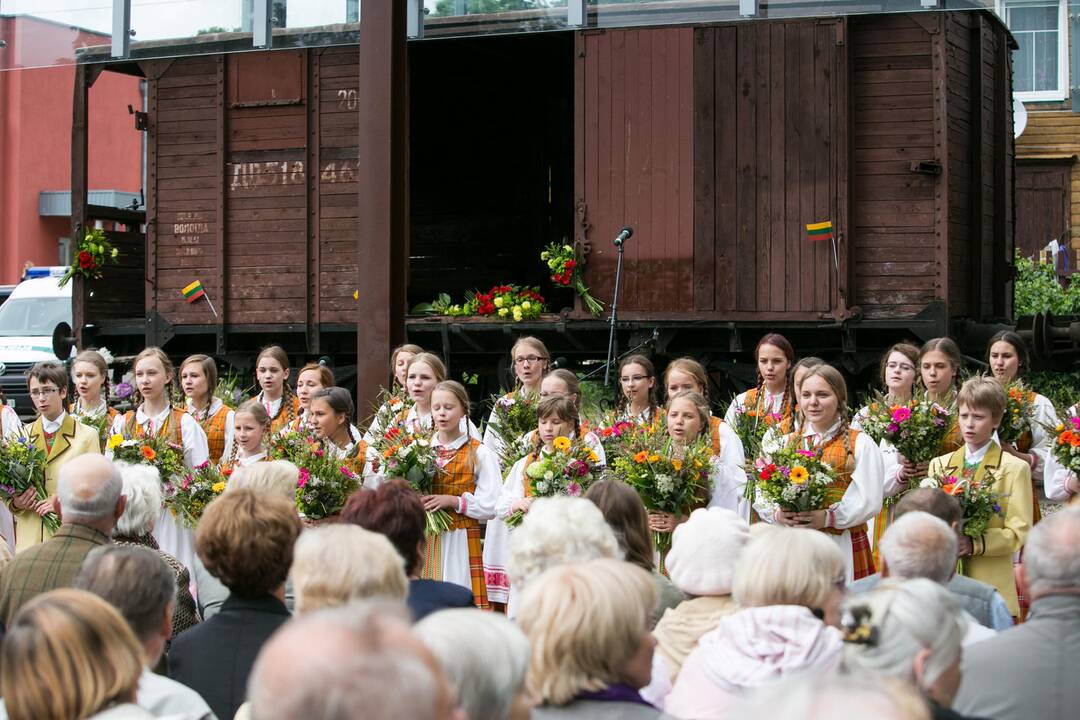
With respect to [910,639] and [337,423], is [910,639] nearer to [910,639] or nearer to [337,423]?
[910,639]

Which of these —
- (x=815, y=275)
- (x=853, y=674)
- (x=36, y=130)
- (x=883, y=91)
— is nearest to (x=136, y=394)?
(x=815, y=275)

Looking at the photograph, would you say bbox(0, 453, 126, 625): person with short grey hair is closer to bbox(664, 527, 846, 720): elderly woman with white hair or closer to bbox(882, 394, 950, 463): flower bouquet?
bbox(664, 527, 846, 720): elderly woman with white hair

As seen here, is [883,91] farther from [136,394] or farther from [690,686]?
[690,686]

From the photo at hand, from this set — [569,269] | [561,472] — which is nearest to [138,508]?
[561,472]

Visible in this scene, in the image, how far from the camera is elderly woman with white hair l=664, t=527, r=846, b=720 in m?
3.35

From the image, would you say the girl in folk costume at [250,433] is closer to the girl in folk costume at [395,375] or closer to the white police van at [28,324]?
the girl in folk costume at [395,375]

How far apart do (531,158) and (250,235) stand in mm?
5065

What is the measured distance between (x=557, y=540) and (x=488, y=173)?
51.3ft

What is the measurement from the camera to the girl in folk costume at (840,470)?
21.6ft

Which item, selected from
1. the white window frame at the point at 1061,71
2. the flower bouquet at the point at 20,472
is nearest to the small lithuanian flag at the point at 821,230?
the flower bouquet at the point at 20,472

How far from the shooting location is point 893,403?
767 cm

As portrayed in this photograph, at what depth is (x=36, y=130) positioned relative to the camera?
1250 inches

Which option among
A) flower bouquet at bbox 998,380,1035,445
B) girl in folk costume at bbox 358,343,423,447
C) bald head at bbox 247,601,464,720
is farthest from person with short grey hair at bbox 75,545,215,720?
flower bouquet at bbox 998,380,1035,445

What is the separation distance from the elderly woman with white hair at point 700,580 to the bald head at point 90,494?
79.3 inches
